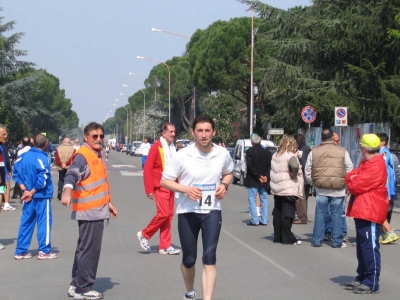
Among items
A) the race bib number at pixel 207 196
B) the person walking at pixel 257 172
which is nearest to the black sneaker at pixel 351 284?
A: the race bib number at pixel 207 196

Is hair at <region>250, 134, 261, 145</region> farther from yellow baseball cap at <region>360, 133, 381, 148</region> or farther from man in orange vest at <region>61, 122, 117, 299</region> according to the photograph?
man in orange vest at <region>61, 122, 117, 299</region>

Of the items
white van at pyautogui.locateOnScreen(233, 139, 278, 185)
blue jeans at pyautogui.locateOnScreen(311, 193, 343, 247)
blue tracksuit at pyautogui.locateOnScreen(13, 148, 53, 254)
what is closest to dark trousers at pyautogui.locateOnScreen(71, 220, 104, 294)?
blue tracksuit at pyautogui.locateOnScreen(13, 148, 53, 254)

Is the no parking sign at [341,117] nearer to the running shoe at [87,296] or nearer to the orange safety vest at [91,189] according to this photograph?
the orange safety vest at [91,189]

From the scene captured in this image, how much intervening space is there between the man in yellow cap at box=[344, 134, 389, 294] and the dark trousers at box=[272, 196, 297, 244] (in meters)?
3.74

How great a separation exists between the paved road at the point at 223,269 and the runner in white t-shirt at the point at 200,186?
51.2 inches

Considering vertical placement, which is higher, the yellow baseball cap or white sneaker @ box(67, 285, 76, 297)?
the yellow baseball cap

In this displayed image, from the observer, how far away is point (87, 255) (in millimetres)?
7832

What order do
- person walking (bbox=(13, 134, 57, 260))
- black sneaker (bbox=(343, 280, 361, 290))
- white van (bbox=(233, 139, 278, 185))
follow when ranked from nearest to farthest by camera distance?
black sneaker (bbox=(343, 280, 361, 290)) < person walking (bbox=(13, 134, 57, 260)) < white van (bbox=(233, 139, 278, 185))

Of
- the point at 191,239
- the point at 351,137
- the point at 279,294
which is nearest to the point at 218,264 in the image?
the point at 279,294

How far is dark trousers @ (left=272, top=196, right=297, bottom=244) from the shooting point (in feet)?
40.0

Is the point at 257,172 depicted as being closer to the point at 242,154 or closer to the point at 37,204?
the point at 37,204

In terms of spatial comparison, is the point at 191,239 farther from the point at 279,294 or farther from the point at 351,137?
the point at 351,137

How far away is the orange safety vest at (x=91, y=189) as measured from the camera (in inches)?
311

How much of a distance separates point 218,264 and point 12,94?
4741cm
